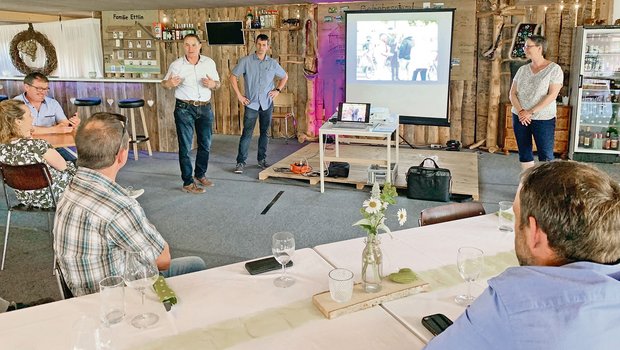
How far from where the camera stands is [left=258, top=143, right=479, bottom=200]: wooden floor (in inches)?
217

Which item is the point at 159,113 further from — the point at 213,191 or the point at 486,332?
the point at 486,332

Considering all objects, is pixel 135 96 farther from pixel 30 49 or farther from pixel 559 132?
pixel 559 132

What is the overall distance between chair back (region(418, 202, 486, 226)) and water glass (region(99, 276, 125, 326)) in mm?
1468

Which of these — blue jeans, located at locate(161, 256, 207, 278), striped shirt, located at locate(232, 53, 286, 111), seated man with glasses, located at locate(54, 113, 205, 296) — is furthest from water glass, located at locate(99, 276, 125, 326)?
striped shirt, located at locate(232, 53, 286, 111)

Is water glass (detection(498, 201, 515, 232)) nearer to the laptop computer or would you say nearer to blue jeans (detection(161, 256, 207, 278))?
blue jeans (detection(161, 256, 207, 278))

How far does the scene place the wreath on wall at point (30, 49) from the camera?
36.7ft

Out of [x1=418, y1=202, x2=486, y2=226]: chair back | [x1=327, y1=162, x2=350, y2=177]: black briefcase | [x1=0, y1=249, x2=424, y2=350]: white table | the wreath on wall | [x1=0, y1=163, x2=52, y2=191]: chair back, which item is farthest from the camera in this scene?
the wreath on wall

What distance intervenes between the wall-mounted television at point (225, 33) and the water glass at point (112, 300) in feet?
25.5

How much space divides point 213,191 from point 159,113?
7.78 ft

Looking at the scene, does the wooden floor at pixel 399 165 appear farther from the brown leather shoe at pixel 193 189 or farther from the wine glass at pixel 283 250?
the wine glass at pixel 283 250

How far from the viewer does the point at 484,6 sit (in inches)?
293

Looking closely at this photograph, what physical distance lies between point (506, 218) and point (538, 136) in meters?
2.88

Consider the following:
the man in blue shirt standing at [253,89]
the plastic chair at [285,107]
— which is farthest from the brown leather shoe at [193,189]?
the plastic chair at [285,107]

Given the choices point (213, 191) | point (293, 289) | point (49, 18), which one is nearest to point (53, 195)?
point (213, 191)
